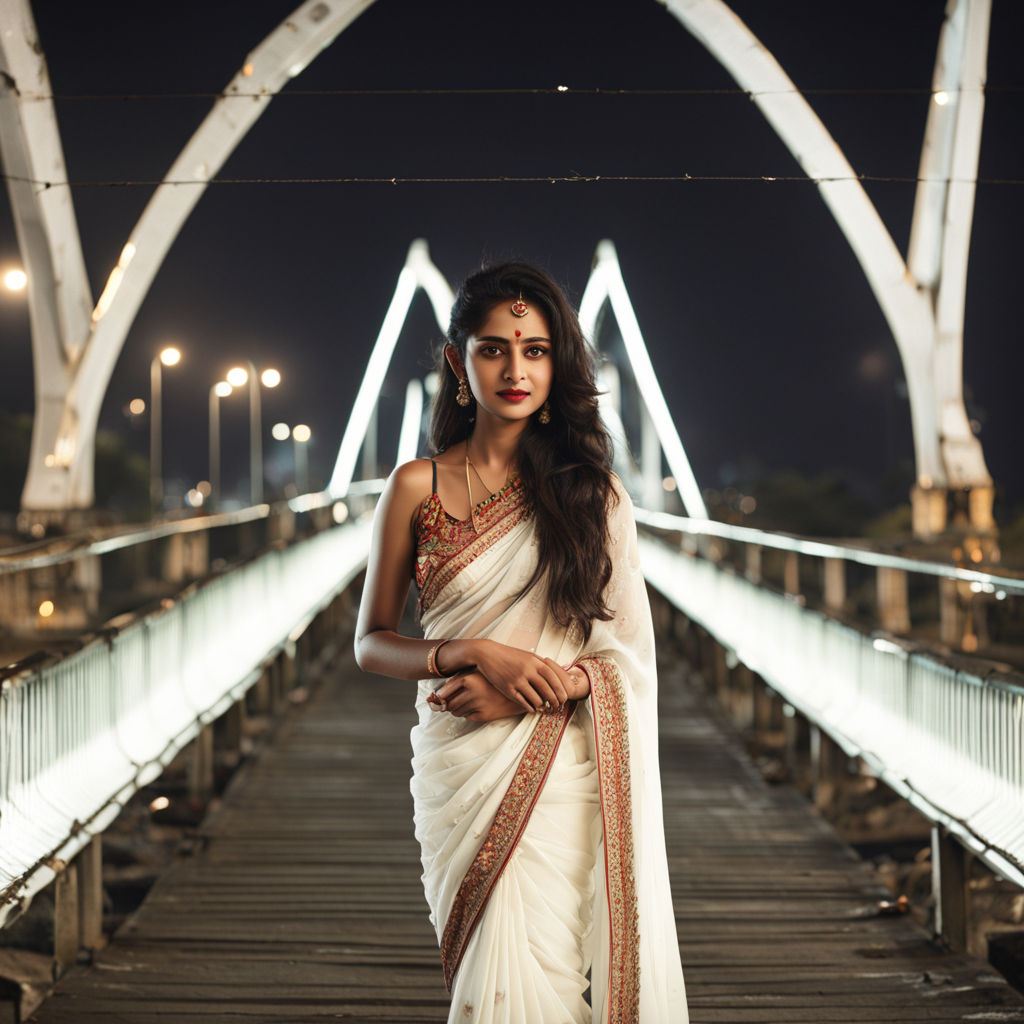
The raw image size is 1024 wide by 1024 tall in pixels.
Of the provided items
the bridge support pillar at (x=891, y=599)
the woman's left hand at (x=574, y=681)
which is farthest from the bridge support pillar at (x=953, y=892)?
the bridge support pillar at (x=891, y=599)

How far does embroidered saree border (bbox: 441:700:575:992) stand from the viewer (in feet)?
9.00

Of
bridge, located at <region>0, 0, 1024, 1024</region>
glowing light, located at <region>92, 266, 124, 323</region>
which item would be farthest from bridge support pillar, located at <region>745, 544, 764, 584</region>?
glowing light, located at <region>92, 266, 124, 323</region>

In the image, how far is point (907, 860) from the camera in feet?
32.7

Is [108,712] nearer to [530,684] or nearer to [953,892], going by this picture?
[953,892]

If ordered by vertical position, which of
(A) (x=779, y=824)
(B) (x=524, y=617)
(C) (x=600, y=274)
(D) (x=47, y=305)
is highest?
(C) (x=600, y=274)

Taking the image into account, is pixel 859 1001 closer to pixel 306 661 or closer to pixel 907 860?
pixel 907 860

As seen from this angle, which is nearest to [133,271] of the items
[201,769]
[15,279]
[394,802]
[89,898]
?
[15,279]

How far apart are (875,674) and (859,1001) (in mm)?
2141

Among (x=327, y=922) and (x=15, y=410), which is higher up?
(x=15, y=410)

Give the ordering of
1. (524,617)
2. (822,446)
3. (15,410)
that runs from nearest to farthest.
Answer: (524,617), (15,410), (822,446)

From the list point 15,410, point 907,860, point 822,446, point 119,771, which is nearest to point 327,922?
point 119,771

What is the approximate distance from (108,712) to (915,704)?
3.41m

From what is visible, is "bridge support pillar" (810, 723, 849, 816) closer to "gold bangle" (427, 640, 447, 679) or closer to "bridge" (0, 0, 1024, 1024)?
"bridge" (0, 0, 1024, 1024)

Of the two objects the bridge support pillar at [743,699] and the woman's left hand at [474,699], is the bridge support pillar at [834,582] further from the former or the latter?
the woman's left hand at [474,699]
